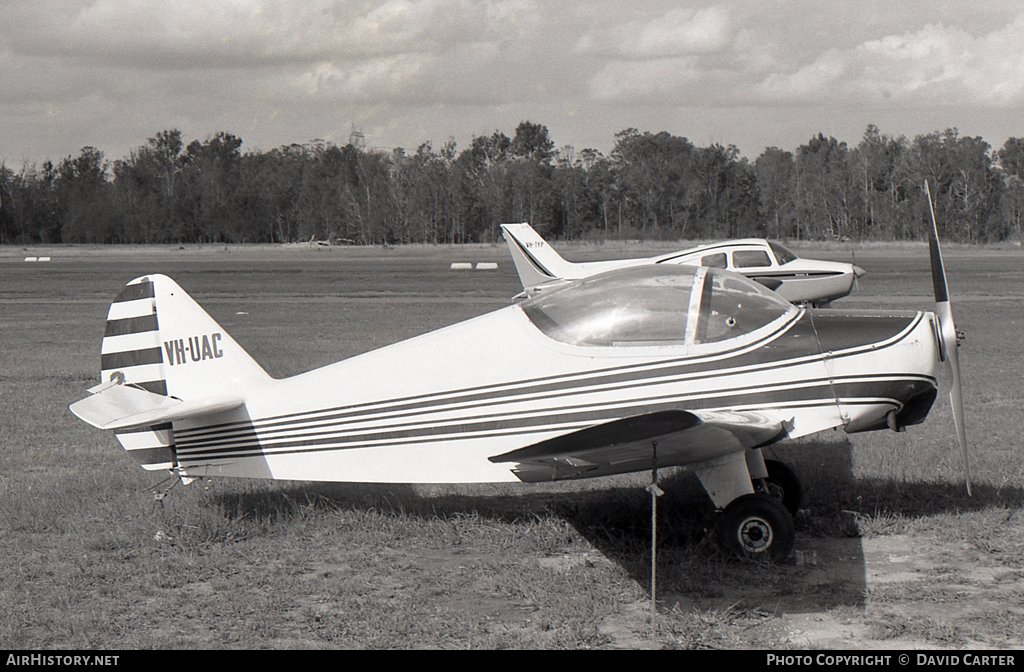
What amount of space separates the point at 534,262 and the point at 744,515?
681 inches

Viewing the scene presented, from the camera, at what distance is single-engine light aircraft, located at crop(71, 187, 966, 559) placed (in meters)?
5.55

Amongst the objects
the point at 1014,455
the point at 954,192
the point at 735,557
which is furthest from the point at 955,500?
the point at 954,192

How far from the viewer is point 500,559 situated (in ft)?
19.5

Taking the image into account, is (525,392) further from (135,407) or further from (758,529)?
(135,407)

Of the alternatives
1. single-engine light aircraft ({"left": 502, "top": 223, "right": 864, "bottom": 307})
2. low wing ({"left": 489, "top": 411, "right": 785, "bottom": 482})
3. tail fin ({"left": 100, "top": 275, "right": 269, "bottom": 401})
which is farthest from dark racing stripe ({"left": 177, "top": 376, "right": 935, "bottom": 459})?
single-engine light aircraft ({"left": 502, "top": 223, "right": 864, "bottom": 307})

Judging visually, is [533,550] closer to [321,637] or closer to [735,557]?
[735,557]

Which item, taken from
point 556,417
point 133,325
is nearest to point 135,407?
point 133,325

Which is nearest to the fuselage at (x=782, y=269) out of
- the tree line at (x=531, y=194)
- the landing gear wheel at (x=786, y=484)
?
the landing gear wheel at (x=786, y=484)

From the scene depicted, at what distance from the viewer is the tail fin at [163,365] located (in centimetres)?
622

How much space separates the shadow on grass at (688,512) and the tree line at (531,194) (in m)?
83.0

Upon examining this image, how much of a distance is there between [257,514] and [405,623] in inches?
89.1

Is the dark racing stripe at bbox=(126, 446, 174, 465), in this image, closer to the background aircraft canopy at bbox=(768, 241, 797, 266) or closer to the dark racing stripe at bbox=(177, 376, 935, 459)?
the dark racing stripe at bbox=(177, 376, 935, 459)

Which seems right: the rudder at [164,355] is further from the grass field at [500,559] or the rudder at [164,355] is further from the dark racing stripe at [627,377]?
the dark racing stripe at [627,377]

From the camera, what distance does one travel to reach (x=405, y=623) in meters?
4.88
